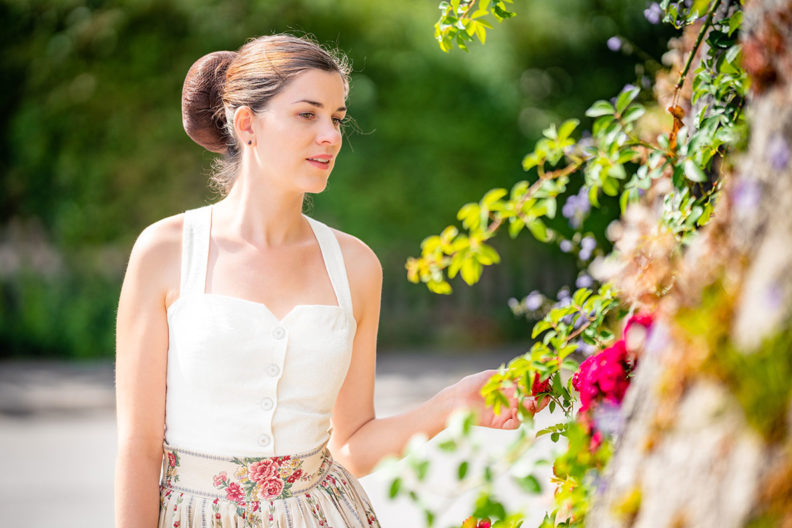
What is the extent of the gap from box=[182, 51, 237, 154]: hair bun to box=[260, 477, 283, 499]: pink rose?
0.80m

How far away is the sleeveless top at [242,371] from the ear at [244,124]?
27 centimetres

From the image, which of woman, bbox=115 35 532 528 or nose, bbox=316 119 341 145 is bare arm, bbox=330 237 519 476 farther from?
nose, bbox=316 119 341 145

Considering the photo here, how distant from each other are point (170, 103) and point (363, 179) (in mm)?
2047

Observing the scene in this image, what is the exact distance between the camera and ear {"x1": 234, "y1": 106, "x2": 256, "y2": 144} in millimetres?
1831

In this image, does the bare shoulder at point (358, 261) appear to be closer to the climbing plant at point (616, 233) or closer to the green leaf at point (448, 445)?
the climbing plant at point (616, 233)

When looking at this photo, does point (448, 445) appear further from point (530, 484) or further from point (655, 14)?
point (655, 14)

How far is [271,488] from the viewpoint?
1.70m

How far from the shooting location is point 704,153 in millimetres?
1142

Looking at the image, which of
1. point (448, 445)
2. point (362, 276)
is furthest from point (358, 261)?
point (448, 445)

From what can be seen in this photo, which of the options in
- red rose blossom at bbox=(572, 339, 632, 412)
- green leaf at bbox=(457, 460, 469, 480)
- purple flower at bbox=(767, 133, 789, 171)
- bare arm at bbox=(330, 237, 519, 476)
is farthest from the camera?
bare arm at bbox=(330, 237, 519, 476)

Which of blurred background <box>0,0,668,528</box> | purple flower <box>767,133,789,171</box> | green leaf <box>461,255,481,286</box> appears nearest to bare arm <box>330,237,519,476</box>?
green leaf <box>461,255,481,286</box>

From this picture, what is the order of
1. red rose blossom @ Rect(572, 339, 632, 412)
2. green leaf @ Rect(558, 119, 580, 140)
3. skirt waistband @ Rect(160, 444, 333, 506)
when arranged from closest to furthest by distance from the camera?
red rose blossom @ Rect(572, 339, 632, 412), green leaf @ Rect(558, 119, 580, 140), skirt waistband @ Rect(160, 444, 333, 506)

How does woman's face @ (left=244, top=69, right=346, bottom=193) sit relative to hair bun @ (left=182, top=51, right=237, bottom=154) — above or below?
below

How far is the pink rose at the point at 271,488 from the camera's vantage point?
1700 millimetres
